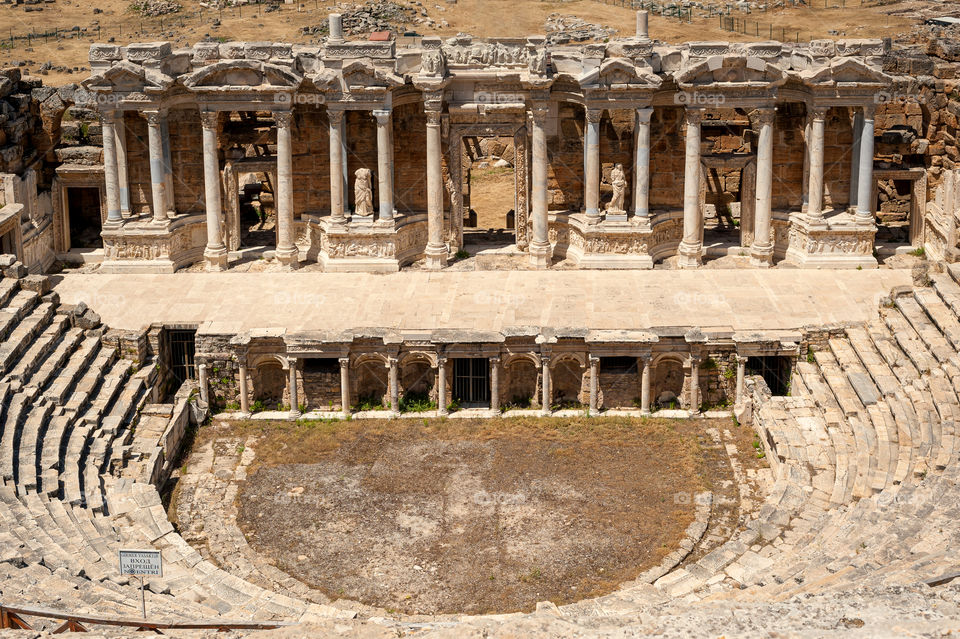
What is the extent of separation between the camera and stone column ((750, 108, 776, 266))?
4066 centimetres

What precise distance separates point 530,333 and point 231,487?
7.88 metres

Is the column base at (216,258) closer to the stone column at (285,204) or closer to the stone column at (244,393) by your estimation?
the stone column at (285,204)

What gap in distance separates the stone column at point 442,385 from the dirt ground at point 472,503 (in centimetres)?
56

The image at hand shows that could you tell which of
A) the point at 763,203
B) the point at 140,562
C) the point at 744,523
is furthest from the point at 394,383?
the point at 140,562

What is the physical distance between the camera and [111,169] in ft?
134

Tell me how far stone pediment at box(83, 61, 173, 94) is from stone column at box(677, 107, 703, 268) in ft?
45.6

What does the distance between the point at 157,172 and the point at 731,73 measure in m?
15.6

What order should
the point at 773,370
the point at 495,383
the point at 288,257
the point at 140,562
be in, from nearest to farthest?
the point at 140,562 → the point at 495,383 → the point at 773,370 → the point at 288,257

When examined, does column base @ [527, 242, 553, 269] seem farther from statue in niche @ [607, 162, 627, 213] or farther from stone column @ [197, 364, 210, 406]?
stone column @ [197, 364, 210, 406]

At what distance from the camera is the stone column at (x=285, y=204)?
40.7 metres

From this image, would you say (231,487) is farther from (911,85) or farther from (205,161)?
(911,85)

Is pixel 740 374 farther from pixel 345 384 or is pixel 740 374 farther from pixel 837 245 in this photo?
pixel 345 384

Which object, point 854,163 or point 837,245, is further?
point 854,163

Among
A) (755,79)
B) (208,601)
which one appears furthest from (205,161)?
(208,601)
